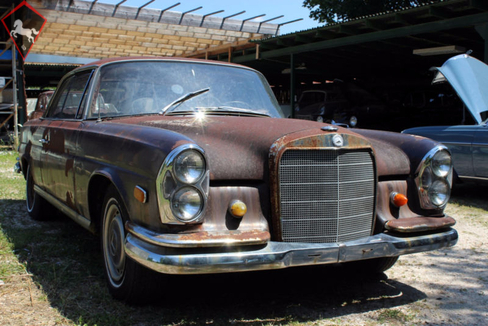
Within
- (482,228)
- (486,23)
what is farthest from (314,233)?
(486,23)

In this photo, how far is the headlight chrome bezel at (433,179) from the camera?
3.43 m

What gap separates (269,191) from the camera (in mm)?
2969

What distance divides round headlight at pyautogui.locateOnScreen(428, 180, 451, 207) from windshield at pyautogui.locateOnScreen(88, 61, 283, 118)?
4.66ft

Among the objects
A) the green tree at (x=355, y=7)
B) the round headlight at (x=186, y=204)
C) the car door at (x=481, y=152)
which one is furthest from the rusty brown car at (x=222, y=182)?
the green tree at (x=355, y=7)

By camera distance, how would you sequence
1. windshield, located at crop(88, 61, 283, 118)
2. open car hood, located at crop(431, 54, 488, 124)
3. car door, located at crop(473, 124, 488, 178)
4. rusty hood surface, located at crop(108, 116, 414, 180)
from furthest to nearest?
open car hood, located at crop(431, 54, 488, 124) < car door, located at crop(473, 124, 488, 178) < windshield, located at crop(88, 61, 283, 118) < rusty hood surface, located at crop(108, 116, 414, 180)

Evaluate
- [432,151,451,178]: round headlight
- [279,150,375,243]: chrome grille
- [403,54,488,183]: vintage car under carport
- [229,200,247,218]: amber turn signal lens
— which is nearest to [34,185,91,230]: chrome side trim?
[229,200,247,218]: amber turn signal lens

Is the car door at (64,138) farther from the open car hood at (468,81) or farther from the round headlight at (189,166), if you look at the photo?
the open car hood at (468,81)

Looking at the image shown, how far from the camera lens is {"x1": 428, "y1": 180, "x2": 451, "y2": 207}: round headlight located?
3.43 m

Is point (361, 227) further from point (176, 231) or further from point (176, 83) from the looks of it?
point (176, 83)

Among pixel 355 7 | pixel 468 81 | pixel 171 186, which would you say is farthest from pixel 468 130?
pixel 355 7

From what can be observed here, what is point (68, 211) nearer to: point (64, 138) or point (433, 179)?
point (64, 138)

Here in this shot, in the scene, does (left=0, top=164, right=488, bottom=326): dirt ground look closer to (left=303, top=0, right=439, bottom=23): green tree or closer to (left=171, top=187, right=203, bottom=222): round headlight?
(left=171, top=187, right=203, bottom=222): round headlight

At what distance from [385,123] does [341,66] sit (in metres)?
3.54

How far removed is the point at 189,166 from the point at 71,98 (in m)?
2.32
